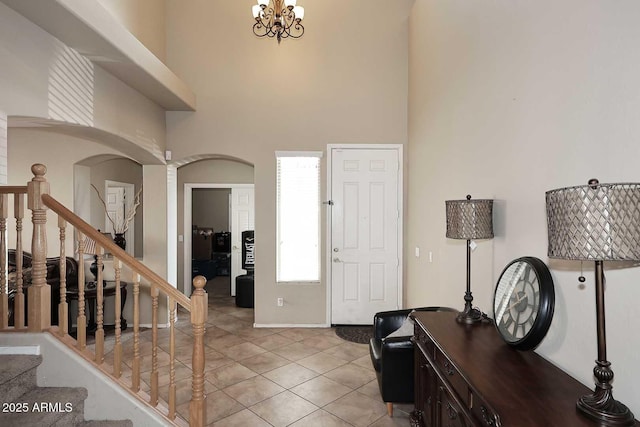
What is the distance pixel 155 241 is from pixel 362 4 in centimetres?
424

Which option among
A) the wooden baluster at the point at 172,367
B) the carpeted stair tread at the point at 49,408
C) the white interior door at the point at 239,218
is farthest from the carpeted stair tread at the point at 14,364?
the white interior door at the point at 239,218

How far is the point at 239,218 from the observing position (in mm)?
6699

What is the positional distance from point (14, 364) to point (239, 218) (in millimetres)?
4600

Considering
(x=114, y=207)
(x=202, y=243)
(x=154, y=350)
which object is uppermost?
(x=114, y=207)

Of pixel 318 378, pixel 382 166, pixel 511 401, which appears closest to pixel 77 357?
pixel 318 378

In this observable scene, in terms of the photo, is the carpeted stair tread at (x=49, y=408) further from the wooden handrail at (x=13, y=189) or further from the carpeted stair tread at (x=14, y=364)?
the wooden handrail at (x=13, y=189)

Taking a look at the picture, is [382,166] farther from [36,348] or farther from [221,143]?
[36,348]

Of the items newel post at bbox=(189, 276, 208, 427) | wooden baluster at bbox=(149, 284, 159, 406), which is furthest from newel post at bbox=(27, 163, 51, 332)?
newel post at bbox=(189, 276, 208, 427)

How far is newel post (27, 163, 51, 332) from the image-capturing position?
7.59ft

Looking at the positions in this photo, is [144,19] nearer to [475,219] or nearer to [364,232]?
[364,232]

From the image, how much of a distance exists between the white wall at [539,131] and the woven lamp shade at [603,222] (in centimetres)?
35

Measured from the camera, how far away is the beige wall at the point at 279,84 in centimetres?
489

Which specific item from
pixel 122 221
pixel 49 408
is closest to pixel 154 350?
pixel 49 408

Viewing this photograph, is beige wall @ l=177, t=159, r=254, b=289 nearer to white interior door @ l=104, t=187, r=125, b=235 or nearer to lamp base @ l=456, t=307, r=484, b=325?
white interior door @ l=104, t=187, r=125, b=235
